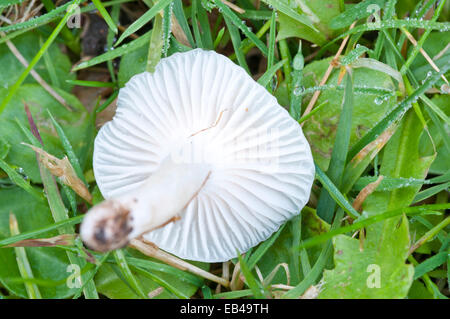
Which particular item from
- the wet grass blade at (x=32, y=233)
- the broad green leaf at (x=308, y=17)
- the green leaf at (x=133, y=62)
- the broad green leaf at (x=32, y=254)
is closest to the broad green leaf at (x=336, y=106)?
the broad green leaf at (x=308, y=17)

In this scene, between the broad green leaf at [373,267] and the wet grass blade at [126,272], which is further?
the wet grass blade at [126,272]

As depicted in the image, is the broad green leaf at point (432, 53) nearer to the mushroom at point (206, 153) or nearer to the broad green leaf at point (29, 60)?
the mushroom at point (206, 153)

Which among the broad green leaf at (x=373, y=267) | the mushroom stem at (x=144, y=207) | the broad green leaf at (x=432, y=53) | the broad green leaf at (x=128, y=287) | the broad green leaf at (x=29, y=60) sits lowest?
the broad green leaf at (x=128, y=287)

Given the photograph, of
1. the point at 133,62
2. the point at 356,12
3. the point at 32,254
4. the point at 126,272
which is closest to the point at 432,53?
the point at 356,12

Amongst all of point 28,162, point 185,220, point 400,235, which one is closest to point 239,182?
point 185,220

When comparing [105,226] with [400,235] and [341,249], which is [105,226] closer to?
→ [341,249]

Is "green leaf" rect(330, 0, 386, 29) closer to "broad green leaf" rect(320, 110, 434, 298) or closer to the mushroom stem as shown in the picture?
"broad green leaf" rect(320, 110, 434, 298)

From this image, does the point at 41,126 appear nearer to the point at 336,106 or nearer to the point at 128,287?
the point at 128,287
